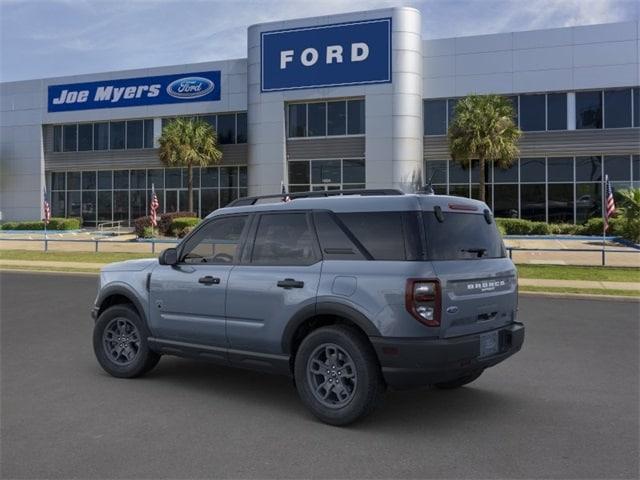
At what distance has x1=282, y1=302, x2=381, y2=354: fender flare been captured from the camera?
4.64 meters

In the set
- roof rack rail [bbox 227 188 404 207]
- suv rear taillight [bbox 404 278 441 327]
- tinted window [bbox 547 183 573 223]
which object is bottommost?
suv rear taillight [bbox 404 278 441 327]

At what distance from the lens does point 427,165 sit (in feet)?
108

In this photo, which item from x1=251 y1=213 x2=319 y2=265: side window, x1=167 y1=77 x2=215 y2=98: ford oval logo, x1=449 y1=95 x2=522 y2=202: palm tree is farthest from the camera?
x1=167 y1=77 x2=215 y2=98: ford oval logo

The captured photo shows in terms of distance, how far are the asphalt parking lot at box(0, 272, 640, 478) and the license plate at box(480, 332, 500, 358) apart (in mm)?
589

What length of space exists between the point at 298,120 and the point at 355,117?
3.29m

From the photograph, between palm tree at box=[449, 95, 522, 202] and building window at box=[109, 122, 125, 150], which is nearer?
palm tree at box=[449, 95, 522, 202]

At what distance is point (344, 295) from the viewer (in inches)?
188

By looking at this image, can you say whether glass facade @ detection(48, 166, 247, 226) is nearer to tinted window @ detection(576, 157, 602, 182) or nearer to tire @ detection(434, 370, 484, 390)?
tinted window @ detection(576, 157, 602, 182)

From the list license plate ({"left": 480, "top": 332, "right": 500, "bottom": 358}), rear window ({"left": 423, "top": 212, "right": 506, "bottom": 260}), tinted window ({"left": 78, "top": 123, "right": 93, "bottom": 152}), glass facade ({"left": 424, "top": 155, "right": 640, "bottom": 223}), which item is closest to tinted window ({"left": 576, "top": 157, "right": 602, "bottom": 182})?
glass facade ({"left": 424, "top": 155, "right": 640, "bottom": 223})

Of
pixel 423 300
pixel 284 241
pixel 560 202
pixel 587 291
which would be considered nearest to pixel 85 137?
pixel 560 202

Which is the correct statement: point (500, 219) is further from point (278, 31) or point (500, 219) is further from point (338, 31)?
point (278, 31)

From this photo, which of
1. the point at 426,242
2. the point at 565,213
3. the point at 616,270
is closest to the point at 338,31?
the point at 565,213

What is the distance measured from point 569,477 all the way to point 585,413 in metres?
1.51

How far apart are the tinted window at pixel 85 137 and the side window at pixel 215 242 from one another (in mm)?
37609
